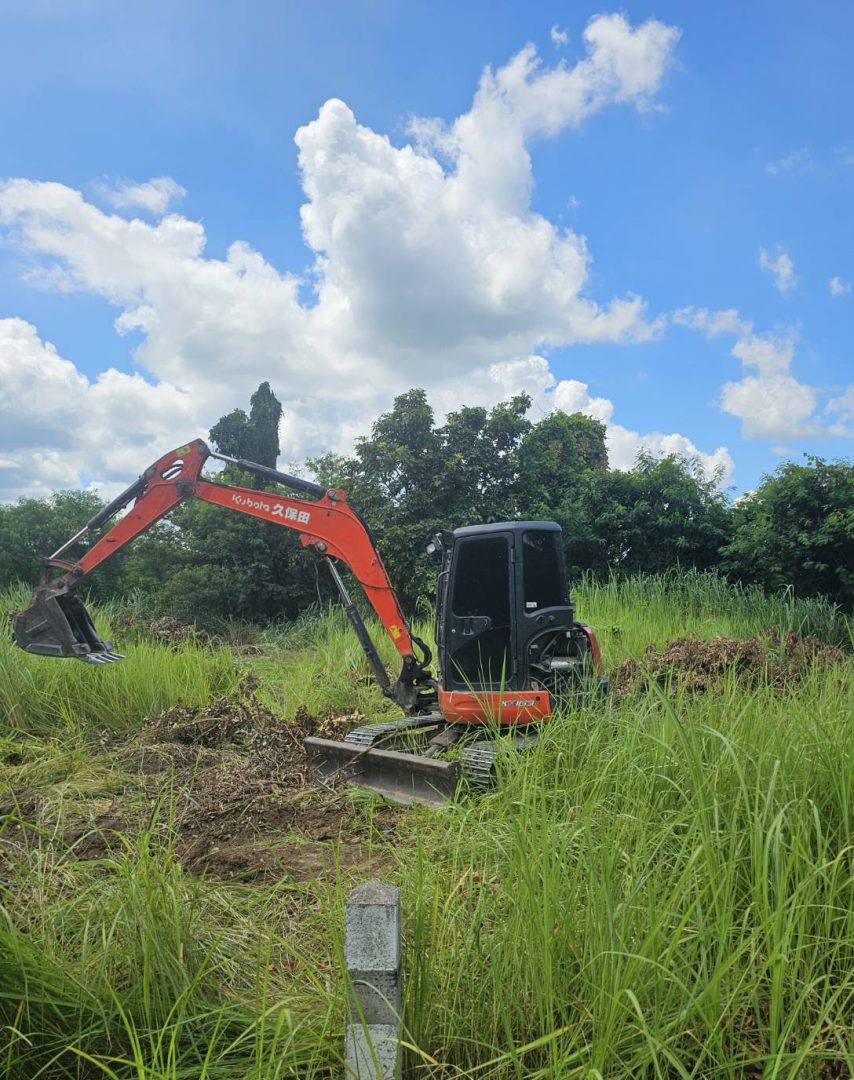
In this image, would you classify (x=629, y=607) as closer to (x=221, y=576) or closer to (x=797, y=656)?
(x=797, y=656)

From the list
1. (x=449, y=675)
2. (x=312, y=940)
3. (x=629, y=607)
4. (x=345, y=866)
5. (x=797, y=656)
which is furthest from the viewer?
(x=629, y=607)

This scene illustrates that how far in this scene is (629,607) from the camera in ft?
38.6

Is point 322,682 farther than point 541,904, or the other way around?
point 322,682

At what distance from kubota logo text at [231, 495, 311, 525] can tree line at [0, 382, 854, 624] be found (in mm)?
7588

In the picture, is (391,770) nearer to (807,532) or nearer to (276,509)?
(276,509)

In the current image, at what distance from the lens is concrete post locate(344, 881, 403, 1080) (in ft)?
5.55

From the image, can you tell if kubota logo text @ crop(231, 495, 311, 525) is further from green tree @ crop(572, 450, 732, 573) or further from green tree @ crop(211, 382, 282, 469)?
green tree @ crop(211, 382, 282, 469)

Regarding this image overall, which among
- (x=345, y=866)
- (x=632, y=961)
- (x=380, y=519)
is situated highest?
(x=380, y=519)

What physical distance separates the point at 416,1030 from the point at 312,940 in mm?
985

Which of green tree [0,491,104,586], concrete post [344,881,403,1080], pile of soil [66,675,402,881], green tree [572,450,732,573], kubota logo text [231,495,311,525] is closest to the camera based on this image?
concrete post [344,881,403,1080]

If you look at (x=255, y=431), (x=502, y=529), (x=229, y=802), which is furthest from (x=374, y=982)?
(x=255, y=431)

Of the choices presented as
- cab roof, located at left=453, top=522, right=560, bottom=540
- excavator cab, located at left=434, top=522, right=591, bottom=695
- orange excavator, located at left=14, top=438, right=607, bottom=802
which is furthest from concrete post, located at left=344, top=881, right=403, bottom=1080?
cab roof, located at left=453, top=522, right=560, bottom=540

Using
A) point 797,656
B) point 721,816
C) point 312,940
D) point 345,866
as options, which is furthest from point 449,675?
point 797,656

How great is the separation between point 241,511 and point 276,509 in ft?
0.99
